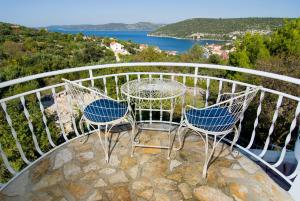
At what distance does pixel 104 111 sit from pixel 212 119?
123 cm

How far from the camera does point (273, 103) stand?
713 cm

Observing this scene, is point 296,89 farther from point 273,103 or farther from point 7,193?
point 7,193

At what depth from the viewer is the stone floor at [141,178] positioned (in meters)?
1.98

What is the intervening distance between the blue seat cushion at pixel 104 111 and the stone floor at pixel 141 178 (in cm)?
53

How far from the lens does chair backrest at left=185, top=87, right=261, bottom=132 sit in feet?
6.79

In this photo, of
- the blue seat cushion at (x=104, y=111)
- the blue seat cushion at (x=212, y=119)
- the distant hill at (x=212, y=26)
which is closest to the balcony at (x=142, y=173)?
the blue seat cushion at (x=212, y=119)

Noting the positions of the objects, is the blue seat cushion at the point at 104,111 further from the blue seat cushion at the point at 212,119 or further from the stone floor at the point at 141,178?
the blue seat cushion at the point at 212,119

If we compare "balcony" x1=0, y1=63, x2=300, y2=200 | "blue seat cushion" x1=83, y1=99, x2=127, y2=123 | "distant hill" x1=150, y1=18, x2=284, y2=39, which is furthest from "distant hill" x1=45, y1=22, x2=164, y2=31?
"balcony" x1=0, y1=63, x2=300, y2=200

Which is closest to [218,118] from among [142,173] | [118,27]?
[142,173]

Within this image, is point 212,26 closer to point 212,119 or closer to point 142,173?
point 212,119

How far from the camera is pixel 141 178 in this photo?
2.19m

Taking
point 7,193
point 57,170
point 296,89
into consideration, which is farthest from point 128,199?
point 296,89

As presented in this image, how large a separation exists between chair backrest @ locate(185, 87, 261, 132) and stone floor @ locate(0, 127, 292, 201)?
55 centimetres

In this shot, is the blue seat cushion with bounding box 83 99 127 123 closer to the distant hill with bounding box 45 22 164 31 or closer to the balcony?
the balcony
